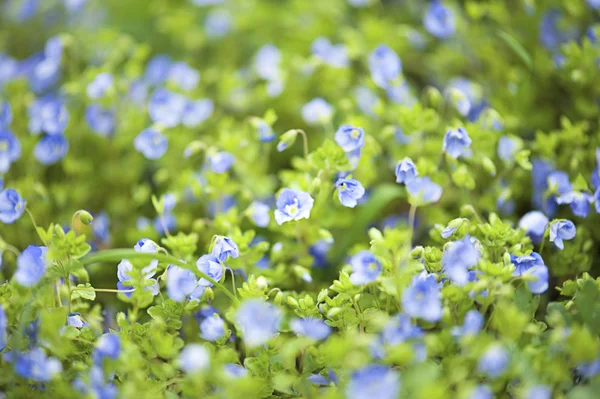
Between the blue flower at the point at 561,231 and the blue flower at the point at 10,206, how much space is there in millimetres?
1634

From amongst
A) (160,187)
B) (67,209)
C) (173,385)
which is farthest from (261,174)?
(173,385)

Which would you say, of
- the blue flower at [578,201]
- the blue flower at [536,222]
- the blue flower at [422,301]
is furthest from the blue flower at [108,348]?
the blue flower at [578,201]

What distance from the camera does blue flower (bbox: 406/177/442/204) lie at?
1707 millimetres

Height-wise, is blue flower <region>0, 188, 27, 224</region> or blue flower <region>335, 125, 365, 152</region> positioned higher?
blue flower <region>335, 125, 365, 152</region>

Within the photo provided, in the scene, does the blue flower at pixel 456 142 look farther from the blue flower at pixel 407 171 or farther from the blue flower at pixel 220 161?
the blue flower at pixel 220 161

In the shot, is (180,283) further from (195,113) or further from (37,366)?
(195,113)

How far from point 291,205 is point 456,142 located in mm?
585

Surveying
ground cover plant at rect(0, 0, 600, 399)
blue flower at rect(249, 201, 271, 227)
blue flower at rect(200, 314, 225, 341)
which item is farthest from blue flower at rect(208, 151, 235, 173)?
blue flower at rect(200, 314, 225, 341)

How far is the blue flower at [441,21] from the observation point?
2.44m

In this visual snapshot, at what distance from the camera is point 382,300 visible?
162 cm

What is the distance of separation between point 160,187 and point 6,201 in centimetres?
76

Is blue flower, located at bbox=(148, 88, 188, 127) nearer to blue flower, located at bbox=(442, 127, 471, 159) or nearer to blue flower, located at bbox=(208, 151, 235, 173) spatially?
blue flower, located at bbox=(208, 151, 235, 173)

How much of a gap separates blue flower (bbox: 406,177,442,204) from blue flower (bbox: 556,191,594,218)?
1.29 feet

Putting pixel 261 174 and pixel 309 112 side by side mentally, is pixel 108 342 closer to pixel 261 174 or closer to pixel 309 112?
pixel 261 174
